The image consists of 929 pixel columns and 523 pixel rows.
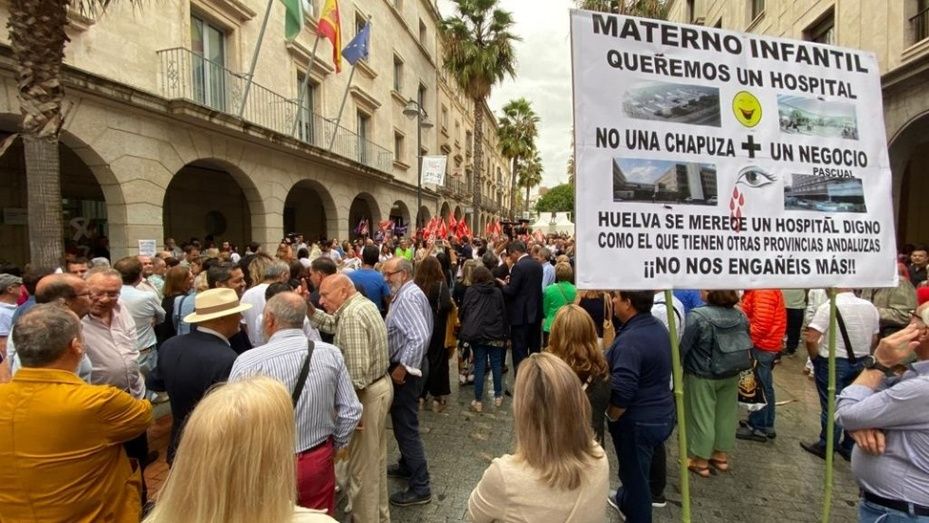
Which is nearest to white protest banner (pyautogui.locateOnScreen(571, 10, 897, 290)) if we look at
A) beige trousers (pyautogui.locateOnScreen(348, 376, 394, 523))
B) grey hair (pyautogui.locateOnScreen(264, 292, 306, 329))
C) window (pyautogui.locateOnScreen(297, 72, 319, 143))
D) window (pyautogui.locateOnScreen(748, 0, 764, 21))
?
grey hair (pyautogui.locateOnScreen(264, 292, 306, 329))

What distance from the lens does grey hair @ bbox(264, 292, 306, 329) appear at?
265 centimetres

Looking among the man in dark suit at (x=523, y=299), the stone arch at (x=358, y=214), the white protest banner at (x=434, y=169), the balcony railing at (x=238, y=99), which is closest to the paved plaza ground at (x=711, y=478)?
the man in dark suit at (x=523, y=299)

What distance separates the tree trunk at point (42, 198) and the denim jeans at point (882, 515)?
7543 mm

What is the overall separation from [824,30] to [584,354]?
52.4 feet

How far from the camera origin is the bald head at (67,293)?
10.5ft

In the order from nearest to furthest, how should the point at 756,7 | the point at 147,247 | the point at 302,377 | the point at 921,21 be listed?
the point at 302,377
the point at 147,247
the point at 921,21
the point at 756,7

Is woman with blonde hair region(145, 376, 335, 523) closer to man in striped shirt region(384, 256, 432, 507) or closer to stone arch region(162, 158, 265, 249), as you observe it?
man in striped shirt region(384, 256, 432, 507)

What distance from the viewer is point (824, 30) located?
13445 millimetres

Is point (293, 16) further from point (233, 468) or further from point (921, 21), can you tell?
point (921, 21)

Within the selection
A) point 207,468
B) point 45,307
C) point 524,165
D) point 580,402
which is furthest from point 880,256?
point 524,165

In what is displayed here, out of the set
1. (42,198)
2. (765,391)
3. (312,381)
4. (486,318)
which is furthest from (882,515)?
(42,198)

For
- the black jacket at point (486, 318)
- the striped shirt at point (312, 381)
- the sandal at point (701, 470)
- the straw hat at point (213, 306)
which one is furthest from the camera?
the black jacket at point (486, 318)

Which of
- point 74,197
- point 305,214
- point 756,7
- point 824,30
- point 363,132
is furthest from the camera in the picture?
point 305,214

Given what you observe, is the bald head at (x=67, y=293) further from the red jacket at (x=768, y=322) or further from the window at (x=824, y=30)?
the window at (x=824, y=30)
